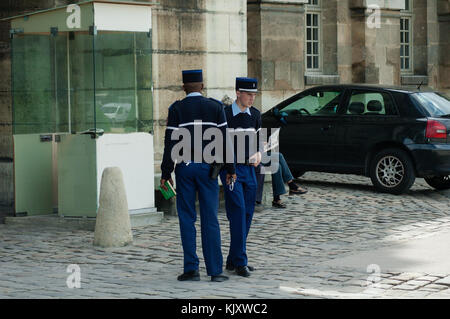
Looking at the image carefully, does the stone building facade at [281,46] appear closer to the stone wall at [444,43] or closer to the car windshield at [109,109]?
the stone wall at [444,43]

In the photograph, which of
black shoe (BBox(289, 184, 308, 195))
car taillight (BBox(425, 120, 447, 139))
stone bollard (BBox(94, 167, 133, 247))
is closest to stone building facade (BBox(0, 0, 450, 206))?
black shoe (BBox(289, 184, 308, 195))

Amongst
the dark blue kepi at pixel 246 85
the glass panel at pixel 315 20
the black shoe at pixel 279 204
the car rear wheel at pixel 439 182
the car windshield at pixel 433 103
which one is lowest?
the black shoe at pixel 279 204

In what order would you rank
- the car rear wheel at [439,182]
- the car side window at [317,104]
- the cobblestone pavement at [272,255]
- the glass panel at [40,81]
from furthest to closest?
the car rear wheel at [439,182] → the car side window at [317,104] → the glass panel at [40,81] → the cobblestone pavement at [272,255]

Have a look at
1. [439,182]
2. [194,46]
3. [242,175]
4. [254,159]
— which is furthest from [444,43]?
[242,175]

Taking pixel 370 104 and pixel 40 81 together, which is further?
pixel 370 104

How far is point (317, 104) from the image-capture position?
53.9 feet

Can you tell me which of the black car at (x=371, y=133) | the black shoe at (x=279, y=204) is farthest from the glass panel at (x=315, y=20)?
the black shoe at (x=279, y=204)

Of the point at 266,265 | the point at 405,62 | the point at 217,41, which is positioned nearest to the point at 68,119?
the point at 217,41

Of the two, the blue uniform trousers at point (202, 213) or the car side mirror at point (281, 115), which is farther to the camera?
the car side mirror at point (281, 115)

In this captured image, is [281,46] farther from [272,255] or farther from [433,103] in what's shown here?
[272,255]

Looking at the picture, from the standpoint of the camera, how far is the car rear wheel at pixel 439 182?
53.8ft

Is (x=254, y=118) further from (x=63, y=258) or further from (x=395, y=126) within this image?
(x=395, y=126)

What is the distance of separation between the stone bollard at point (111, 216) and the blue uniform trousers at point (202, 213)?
6.83 ft

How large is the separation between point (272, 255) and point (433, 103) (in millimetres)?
6071
